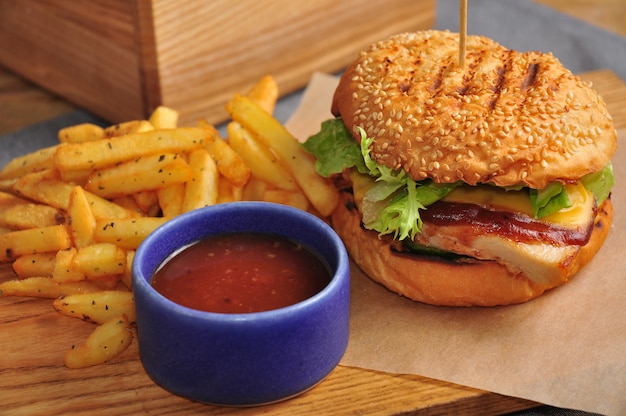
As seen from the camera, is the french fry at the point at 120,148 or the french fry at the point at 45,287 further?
the french fry at the point at 120,148

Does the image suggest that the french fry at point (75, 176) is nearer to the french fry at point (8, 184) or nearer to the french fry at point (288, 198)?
the french fry at point (8, 184)

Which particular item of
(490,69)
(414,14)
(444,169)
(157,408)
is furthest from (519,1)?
(157,408)

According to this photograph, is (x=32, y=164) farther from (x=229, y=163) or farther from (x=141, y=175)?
(x=229, y=163)

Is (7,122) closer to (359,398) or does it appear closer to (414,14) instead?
(414,14)

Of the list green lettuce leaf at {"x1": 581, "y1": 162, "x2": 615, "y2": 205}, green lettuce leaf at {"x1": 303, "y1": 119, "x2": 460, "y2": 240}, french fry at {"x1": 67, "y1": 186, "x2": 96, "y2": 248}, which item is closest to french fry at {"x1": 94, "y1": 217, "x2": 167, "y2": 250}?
french fry at {"x1": 67, "y1": 186, "x2": 96, "y2": 248}

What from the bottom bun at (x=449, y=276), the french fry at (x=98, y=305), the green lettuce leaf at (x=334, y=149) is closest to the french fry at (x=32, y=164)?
the french fry at (x=98, y=305)

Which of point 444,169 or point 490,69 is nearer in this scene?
point 444,169
